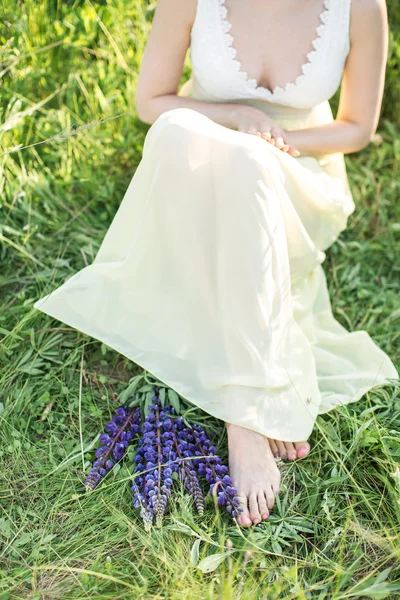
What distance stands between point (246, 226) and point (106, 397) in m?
0.67

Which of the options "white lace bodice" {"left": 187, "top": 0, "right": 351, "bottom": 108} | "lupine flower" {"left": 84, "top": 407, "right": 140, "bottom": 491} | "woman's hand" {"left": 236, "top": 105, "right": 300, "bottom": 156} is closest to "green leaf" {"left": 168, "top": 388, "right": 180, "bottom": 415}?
"lupine flower" {"left": 84, "top": 407, "right": 140, "bottom": 491}

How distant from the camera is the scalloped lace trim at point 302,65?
5.77 ft

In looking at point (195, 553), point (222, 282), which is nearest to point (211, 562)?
point (195, 553)

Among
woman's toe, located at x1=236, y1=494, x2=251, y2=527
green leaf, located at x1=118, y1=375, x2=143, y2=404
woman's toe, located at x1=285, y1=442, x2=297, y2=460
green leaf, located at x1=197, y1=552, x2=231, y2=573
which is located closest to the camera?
green leaf, located at x1=197, y1=552, x2=231, y2=573

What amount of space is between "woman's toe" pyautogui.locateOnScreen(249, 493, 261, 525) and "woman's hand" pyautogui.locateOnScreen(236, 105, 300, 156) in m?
0.98

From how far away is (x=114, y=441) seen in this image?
1.57 metres

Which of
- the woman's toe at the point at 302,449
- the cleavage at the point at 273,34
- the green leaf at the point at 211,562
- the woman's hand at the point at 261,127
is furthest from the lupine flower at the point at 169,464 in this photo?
the cleavage at the point at 273,34

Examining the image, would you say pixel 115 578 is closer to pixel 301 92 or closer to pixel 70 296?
pixel 70 296

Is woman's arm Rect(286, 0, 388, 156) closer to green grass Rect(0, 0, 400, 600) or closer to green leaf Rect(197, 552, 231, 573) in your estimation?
green grass Rect(0, 0, 400, 600)

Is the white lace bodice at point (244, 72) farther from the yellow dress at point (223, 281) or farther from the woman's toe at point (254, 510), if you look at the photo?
the woman's toe at point (254, 510)

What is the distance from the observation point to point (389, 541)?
140cm

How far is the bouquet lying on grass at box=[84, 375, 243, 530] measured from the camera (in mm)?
1424

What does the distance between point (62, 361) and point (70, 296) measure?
0.70ft

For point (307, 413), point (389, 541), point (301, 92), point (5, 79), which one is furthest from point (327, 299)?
point (5, 79)
